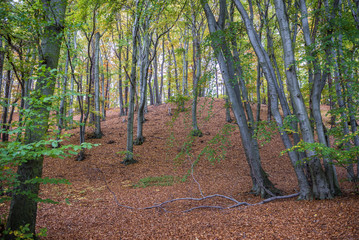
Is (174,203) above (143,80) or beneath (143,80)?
beneath

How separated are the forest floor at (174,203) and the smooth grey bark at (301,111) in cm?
30

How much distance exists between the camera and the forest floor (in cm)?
334

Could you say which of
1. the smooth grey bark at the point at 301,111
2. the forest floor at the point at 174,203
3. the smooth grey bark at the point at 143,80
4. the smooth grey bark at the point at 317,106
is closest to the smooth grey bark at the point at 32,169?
the forest floor at the point at 174,203

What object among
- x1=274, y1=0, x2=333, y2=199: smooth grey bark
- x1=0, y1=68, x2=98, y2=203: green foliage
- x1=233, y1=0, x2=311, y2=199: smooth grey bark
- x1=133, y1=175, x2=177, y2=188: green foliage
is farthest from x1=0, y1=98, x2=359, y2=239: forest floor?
x1=0, y1=68, x2=98, y2=203: green foliage

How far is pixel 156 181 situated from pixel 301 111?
5617mm

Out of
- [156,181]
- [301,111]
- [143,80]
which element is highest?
[143,80]

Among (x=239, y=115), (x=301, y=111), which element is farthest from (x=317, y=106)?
(x=239, y=115)

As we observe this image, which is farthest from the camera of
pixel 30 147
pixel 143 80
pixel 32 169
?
pixel 143 80

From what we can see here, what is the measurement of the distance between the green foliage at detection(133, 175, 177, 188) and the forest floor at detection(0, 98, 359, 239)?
1.5 inches

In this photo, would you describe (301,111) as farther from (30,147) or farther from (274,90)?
(30,147)

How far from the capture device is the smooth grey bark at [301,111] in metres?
4.25

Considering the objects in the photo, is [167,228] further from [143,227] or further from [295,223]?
[295,223]

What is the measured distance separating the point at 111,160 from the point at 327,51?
9.31 metres

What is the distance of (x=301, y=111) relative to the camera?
4301mm
